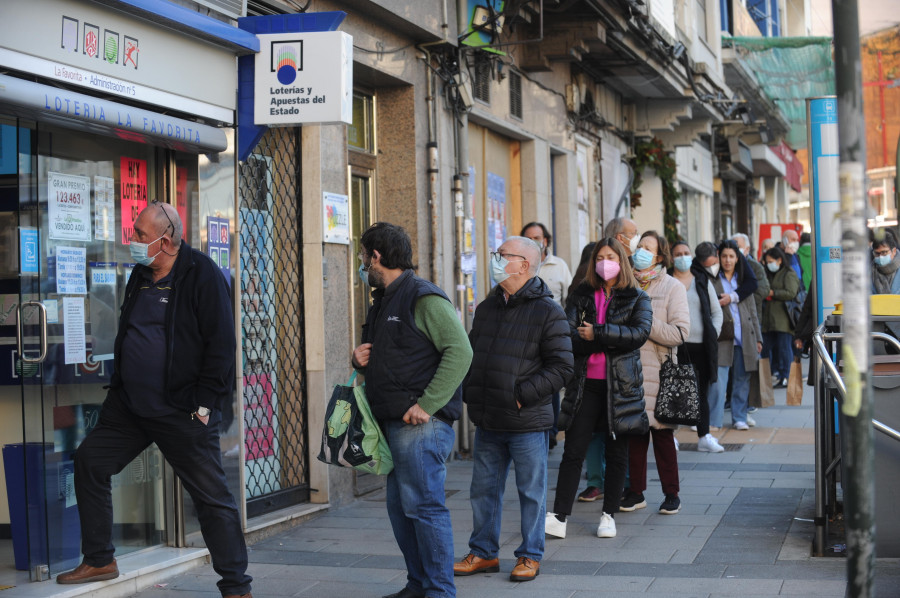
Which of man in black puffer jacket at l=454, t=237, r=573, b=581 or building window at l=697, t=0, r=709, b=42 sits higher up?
building window at l=697, t=0, r=709, b=42

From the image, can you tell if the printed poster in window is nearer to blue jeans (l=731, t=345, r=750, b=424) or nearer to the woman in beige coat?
the woman in beige coat

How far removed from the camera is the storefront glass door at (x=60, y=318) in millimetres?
6094

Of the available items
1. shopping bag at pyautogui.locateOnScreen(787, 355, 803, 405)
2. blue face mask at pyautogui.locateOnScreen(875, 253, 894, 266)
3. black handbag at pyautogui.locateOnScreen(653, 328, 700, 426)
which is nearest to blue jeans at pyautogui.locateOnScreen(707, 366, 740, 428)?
shopping bag at pyautogui.locateOnScreen(787, 355, 803, 405)

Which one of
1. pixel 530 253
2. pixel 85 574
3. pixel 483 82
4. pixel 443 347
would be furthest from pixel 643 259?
pixel 483 82

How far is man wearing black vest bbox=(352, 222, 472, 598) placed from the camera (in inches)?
217

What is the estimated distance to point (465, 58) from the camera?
1125cm

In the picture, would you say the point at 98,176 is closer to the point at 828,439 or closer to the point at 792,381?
the point at 828,439

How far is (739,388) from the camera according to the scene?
12297mm

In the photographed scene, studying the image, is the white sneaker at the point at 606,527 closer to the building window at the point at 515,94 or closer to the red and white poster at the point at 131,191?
the red and white poster at the point at 131,191

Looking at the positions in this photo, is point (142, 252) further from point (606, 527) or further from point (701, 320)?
point (701, 320)

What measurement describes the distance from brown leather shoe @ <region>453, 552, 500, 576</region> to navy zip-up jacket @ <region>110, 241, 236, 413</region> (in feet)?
5.48

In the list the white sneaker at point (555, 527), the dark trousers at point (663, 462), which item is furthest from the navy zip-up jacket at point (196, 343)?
the dark trousers at point (663, 462)

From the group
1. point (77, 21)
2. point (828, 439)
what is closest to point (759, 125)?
point (828, 439)

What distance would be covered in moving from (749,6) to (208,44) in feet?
77.1
